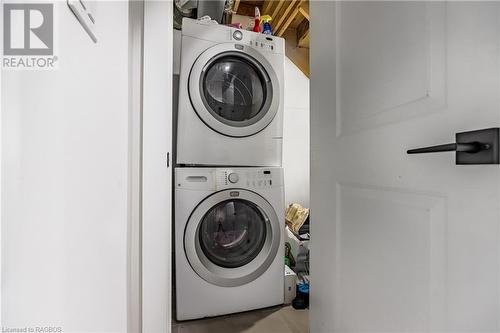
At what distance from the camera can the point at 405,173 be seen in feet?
1.95

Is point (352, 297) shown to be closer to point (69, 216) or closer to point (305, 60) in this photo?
point (69, 216)

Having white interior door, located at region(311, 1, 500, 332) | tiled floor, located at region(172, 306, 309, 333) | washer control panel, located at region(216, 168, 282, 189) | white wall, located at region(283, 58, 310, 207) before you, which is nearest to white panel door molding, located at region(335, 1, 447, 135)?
white interior door, located at region(311, 1, 500, 332)

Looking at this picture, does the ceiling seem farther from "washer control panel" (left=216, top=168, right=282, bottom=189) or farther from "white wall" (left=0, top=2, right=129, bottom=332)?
"white wall" (left=0, top=2, right=129, bottom=332)

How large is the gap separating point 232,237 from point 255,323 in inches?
19.7

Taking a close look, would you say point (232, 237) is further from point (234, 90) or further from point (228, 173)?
point (234, 90)

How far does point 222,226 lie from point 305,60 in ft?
6.45

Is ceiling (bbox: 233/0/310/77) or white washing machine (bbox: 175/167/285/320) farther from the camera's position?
ceiling (bbox: 233/0/310/77)

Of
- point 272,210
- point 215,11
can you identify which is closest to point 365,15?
point 272,210

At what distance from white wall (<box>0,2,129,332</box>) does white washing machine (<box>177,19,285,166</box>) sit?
0.86 meters

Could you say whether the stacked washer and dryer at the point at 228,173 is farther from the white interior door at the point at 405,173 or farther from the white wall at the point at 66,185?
the white wall at the point at 66,185

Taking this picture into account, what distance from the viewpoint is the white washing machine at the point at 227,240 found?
145 centimetres

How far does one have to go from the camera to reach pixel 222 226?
5.18 feet

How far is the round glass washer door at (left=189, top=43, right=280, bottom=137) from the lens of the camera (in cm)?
153

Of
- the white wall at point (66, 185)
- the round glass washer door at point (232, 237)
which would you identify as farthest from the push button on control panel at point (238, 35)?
the white wall at point (66, 185)
